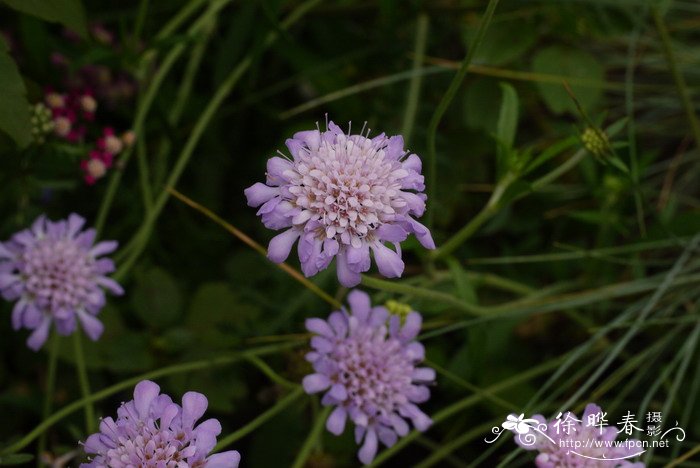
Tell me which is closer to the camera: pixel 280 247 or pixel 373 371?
pixel 280 247

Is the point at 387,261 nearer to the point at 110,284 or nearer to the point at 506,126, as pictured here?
the point at 506,126

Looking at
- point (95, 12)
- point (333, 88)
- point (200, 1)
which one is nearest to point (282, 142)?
point (333, 88)

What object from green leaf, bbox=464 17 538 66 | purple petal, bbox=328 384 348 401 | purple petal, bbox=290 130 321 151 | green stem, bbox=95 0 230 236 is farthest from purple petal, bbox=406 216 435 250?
green leaf, bbox=464 17 538 66

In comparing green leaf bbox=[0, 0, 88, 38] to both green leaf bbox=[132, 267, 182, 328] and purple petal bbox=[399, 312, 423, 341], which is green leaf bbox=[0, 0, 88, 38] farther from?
purple petal bbox=[399, 312, 423, 341]

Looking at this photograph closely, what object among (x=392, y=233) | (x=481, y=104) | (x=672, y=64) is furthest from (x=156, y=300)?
(x=672, y=64)

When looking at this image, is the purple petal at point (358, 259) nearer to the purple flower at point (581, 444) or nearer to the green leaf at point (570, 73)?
the purple flower at point (581, 444)

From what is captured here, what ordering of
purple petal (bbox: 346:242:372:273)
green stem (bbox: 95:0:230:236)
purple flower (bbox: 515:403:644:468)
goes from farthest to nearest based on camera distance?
green stem (bbox: 95:0:230:236) < purple flower (bbox: 515:403:644:468) < purple petal (bbox: 346:242:372:273)
